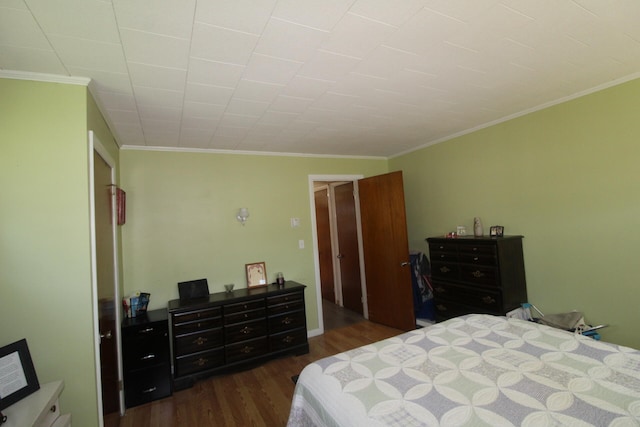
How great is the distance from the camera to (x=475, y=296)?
2984 mm

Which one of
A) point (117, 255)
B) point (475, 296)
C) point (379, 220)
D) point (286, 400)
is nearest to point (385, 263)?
point (379, 220)

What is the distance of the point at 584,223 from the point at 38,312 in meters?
4.00

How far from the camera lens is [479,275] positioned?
9.60 feet

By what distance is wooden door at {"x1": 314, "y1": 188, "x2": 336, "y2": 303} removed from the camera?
5383mm

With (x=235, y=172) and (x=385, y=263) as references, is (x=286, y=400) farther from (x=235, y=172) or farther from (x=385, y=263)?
(x=235, y=172)

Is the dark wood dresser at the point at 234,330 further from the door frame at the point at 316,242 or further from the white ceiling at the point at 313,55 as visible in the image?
the white ceiling at the point at 313,55

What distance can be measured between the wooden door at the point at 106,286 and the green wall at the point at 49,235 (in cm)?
23

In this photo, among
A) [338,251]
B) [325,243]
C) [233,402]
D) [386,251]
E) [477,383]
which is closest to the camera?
[477,383]

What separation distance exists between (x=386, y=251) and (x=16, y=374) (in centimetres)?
343

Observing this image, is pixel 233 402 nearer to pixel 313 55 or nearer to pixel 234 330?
pixel 234 330

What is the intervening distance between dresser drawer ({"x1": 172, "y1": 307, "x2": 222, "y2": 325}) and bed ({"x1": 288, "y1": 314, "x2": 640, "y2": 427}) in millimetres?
1693

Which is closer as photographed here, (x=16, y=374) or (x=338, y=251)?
(x=16, y=374)

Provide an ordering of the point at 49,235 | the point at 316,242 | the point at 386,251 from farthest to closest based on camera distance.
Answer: the point at 316,242 → the point at 386,251 → the point at 49,235

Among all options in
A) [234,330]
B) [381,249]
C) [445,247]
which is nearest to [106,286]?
[234,330]
